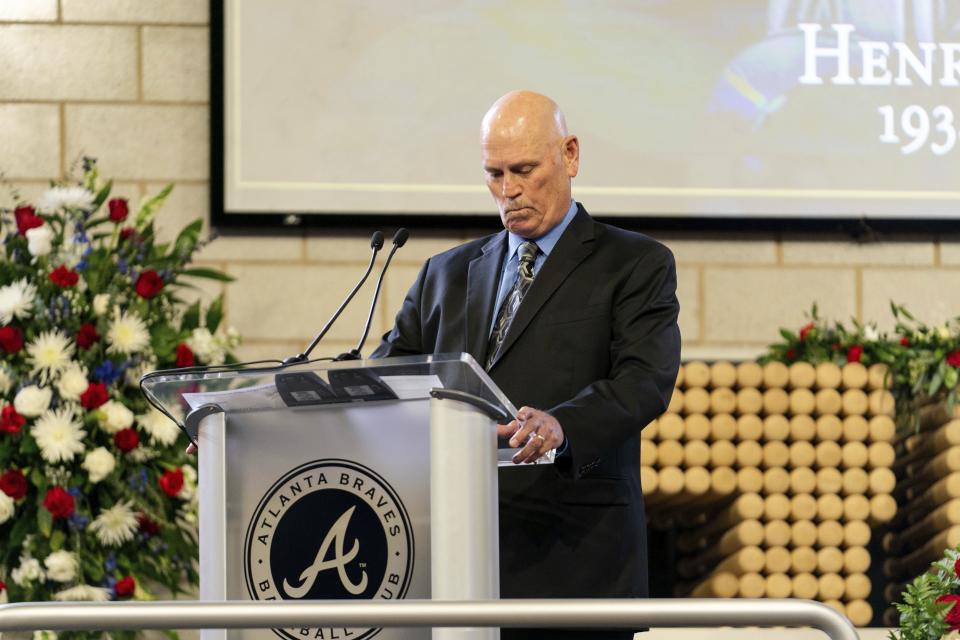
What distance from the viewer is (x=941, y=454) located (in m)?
4.26

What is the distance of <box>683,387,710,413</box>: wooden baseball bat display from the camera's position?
13.9 feet

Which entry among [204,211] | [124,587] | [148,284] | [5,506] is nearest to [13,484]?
[5,506]

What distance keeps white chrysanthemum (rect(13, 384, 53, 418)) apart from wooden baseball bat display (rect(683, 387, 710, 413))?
1707 millimetres

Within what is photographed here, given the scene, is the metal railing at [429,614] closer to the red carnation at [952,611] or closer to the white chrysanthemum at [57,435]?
the red carnation at [952,611]

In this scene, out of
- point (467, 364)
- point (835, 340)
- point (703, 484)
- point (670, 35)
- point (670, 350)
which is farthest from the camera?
point (670, 35)

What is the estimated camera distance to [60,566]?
152 inches

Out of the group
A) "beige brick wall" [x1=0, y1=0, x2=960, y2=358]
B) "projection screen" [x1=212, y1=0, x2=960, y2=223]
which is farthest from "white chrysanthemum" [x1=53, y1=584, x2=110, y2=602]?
"projection screen" [x1=212, y1=0, x2=960, y2=223]

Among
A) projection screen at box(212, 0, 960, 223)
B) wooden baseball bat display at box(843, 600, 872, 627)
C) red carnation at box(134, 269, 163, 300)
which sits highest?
projection screen at box(212, 0, 960, 223)

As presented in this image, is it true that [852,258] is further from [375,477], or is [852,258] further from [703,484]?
[375,477]

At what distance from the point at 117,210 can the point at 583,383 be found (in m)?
1.91

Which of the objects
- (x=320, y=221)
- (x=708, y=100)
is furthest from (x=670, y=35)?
(x=320, y=221)

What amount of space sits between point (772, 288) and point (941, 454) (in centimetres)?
74

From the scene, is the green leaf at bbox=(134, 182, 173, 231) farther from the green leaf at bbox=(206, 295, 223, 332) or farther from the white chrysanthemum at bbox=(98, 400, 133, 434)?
the white chrysanthemum at bbox=(98, 400, 133, 434)

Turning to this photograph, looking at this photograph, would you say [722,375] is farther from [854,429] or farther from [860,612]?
[860,612]
